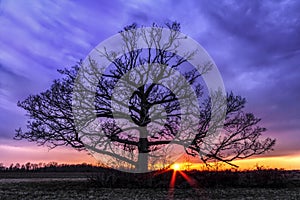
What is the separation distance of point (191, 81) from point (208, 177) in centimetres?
695

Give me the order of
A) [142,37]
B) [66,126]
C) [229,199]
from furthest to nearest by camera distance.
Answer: [142,37], [66,126], [229,199]

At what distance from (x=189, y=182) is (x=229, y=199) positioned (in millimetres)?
7527

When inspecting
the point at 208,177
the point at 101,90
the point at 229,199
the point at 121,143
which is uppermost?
the point at 101,90

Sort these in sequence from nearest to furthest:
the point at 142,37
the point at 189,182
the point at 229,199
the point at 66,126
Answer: the point at 229,199 → the point at 189,182 → the point at 66,126 → the point at 142,37

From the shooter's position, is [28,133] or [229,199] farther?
[28,133]

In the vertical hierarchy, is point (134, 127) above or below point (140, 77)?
below

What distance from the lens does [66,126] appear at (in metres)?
26.7

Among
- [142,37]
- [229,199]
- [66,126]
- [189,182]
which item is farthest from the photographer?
[142,37]

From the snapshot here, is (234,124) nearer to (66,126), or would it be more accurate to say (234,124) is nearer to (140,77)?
(140,77)

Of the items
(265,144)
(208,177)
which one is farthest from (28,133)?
(265,144)

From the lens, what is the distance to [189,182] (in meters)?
25.1

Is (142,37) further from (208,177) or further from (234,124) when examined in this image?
(208,177)

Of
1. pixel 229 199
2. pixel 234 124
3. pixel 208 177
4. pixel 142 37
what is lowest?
pixel 229 199

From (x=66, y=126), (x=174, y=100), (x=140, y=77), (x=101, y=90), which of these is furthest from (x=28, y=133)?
(x=174, y=100)
